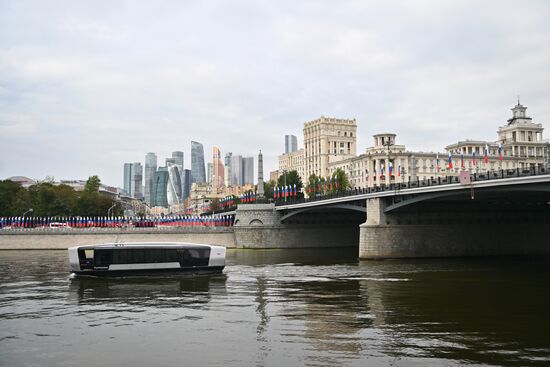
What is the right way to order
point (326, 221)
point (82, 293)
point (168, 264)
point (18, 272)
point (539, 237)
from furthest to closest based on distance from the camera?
point (326, 221) → point (539, 237) → point (18, 272) → point (168, 264) → point (82, 293)

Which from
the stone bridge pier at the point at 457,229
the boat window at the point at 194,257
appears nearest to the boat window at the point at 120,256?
the boat window at the point at 194,257

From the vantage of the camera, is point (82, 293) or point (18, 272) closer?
point (82, 293)

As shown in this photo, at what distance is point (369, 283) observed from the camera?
4191 cm

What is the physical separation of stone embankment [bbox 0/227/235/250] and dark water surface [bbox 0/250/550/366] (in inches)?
1947

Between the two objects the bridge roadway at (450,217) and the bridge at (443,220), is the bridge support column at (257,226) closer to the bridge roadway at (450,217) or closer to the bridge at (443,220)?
the bridge roadway at (450,217)

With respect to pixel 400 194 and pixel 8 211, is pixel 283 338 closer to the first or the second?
pixel 400 194

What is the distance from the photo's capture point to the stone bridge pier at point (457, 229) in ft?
209

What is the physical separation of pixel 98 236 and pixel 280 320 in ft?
251

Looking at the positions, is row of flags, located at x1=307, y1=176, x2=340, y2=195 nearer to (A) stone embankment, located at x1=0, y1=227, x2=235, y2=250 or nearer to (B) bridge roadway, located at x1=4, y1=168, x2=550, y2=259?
(A) stone embankment, located at x1=0, y1=227, x2=235, y2=250

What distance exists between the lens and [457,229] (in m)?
67.8

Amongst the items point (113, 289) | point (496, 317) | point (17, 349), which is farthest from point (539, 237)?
point (17, 349)

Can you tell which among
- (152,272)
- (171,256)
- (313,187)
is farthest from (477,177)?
(313,187)

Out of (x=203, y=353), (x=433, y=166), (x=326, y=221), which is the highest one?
(x=433, y=166)

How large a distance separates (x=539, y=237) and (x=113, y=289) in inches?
2183
